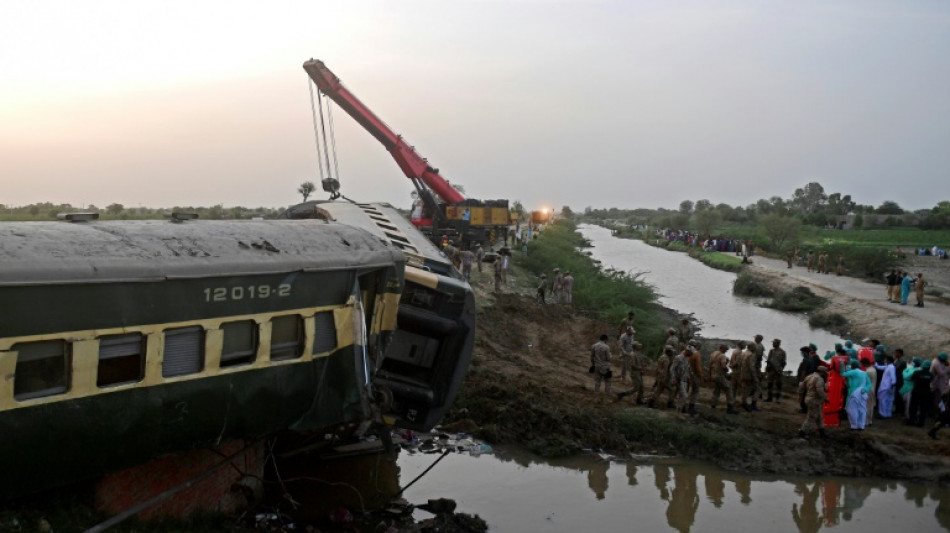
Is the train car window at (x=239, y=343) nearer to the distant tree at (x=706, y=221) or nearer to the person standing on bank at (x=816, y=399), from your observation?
the person standing on bank at (x=816, y=399)

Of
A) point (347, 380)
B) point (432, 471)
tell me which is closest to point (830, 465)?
point (432, 471)

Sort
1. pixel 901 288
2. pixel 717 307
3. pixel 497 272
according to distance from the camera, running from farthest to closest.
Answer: pixel 717 307
pixel 901 288
pixel 497 272

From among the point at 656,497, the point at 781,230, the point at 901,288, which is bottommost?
the point at 656,497

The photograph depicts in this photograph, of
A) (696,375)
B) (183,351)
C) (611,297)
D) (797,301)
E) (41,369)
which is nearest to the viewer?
(41,369)

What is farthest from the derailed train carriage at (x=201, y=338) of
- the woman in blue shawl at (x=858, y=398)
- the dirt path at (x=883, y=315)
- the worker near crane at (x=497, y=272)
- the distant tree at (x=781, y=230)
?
the distant tree at (x=781, y=230)

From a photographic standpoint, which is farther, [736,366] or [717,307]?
[717,307]

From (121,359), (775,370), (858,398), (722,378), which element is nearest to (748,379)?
(722,378)

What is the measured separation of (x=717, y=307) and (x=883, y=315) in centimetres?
865

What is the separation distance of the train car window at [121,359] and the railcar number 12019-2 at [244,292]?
0.79 meters

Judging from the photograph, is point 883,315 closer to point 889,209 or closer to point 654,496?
point 654,496

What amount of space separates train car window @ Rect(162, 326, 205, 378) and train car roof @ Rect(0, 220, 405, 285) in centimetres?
52

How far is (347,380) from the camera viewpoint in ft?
28.8

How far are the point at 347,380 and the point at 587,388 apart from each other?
8240 millimetres

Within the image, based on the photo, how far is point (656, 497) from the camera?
38.2ft
